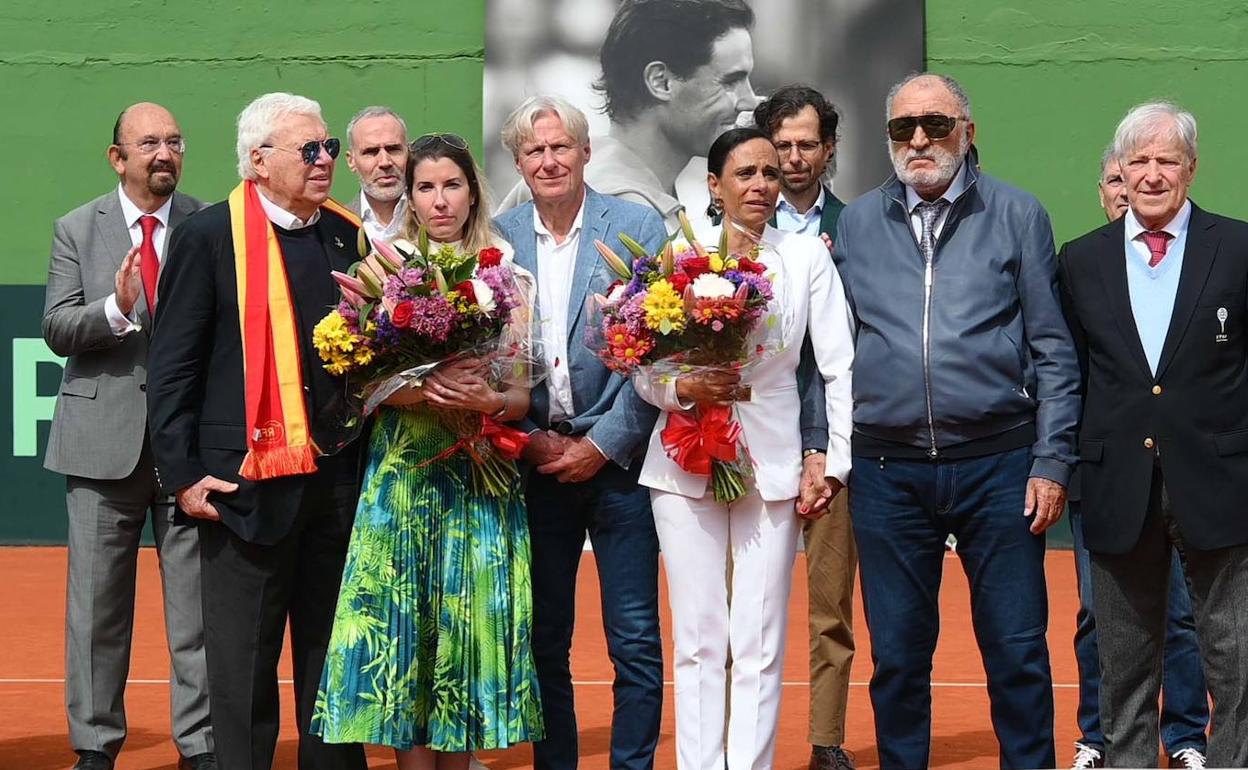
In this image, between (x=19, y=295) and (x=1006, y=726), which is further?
(x=19, y=295)

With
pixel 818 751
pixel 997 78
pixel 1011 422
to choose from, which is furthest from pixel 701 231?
pixel 997 78

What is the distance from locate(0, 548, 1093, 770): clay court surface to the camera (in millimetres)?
6617

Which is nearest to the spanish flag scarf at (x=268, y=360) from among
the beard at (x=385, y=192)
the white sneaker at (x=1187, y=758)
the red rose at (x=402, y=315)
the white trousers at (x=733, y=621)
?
the red rose at (x=402, y=315)

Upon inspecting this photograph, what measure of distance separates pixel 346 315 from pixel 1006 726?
92.1 inches

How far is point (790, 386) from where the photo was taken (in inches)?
219

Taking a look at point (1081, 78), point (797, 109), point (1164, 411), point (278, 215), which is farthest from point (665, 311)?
point (1081, 78)

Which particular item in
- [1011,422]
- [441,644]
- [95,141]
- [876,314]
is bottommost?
[441,644]

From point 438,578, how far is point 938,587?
1537 mm

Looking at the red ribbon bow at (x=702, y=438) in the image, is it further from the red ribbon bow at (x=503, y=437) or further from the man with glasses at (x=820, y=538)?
the man with glasses at (x=820, y=538)

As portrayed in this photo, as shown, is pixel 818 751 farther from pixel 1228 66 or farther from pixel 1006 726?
pixel 1228 66

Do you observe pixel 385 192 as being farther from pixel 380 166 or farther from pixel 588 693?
pixel 588 693

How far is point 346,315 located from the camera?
17.0ft

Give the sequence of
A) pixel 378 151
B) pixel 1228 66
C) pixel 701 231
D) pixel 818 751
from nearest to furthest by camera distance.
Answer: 1. pixel 701 231
2. pixel 818 751
3. pixel 378 151
4. pixel 1228 66

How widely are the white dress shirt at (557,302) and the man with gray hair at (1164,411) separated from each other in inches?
61.1
